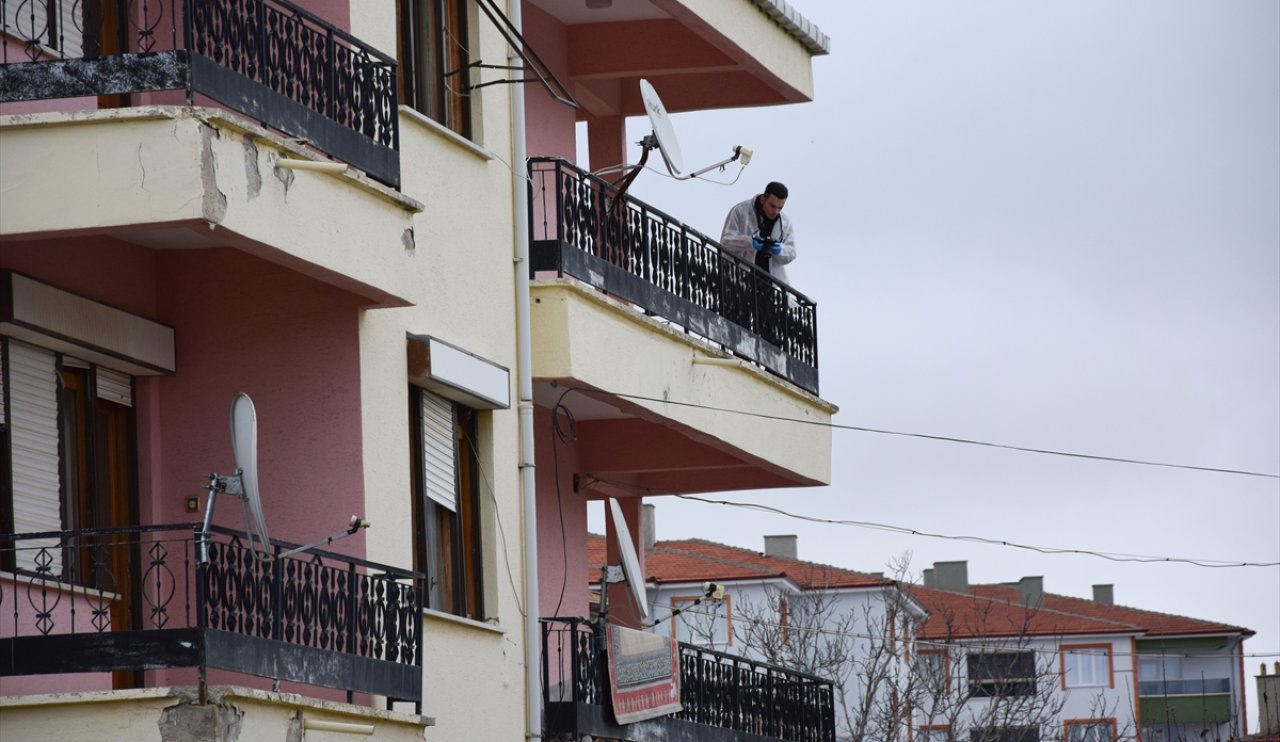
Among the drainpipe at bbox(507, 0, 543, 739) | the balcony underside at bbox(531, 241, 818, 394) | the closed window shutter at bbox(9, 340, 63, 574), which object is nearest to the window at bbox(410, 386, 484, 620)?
the drainpipe at bbox(507, 0, 543, 739)

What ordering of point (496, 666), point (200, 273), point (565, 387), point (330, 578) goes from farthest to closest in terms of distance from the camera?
point (565, 387), point (496, 666), point (200, 273), point (330, 578)

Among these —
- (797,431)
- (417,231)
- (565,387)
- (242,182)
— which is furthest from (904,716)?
(242,182)

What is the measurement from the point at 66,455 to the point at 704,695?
7919mm

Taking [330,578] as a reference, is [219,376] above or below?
above

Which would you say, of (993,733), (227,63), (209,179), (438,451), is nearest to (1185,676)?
(993,733)

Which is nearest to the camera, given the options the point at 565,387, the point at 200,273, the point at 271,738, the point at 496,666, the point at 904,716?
the point at 271,738

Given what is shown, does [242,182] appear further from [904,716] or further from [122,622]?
[904,716]

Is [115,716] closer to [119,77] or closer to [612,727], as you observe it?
[119,77]

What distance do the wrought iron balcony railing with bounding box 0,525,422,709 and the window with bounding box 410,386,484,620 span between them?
3.14 ft

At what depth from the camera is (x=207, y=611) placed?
45.1 feet

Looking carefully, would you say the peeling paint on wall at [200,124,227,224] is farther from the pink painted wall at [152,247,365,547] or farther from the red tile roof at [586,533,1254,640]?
the red tile roof at [586,533,1254,640]

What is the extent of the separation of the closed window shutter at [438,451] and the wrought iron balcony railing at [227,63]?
2170mm

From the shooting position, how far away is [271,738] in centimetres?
1385

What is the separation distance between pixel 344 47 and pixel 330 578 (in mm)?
3331
